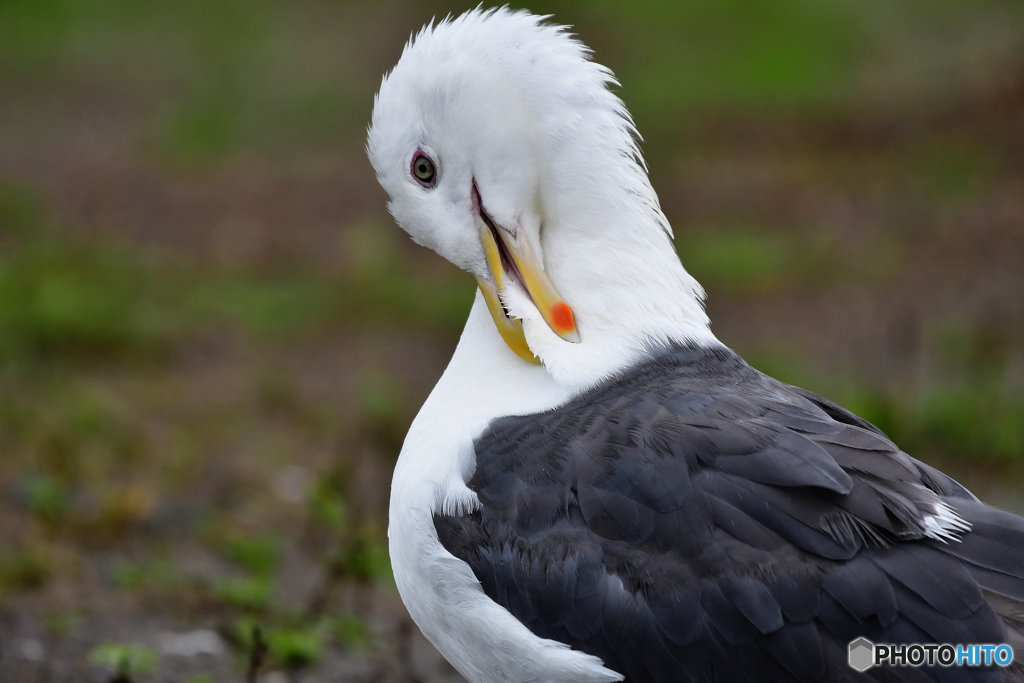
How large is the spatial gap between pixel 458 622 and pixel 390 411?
3692 mm

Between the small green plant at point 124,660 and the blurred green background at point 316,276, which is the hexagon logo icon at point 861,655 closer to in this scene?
the blurred green background at point 316,276

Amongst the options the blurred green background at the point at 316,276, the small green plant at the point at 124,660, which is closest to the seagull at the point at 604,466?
the blurred green background at the point at 316,276

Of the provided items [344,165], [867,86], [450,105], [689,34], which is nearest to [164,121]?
[344,165]

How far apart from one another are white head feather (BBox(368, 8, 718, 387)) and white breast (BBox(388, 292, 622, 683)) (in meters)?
0.22

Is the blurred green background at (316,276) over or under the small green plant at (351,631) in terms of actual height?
over

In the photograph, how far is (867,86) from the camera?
13.8m

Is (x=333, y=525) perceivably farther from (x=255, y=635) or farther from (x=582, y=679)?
(x=582, y=679)

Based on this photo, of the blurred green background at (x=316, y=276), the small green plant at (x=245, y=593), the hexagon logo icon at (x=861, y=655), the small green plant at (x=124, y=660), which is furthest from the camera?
the blurred green background at (x=316, y=276)

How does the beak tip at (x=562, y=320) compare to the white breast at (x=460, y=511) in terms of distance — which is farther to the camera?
the beak tip at (x=562, y=320)

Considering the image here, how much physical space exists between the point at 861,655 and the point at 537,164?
1.87 m

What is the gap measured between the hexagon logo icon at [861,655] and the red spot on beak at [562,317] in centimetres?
133

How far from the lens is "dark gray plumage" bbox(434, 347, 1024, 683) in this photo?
2.88m

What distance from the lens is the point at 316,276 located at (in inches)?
378

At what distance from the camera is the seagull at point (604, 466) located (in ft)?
9.57
